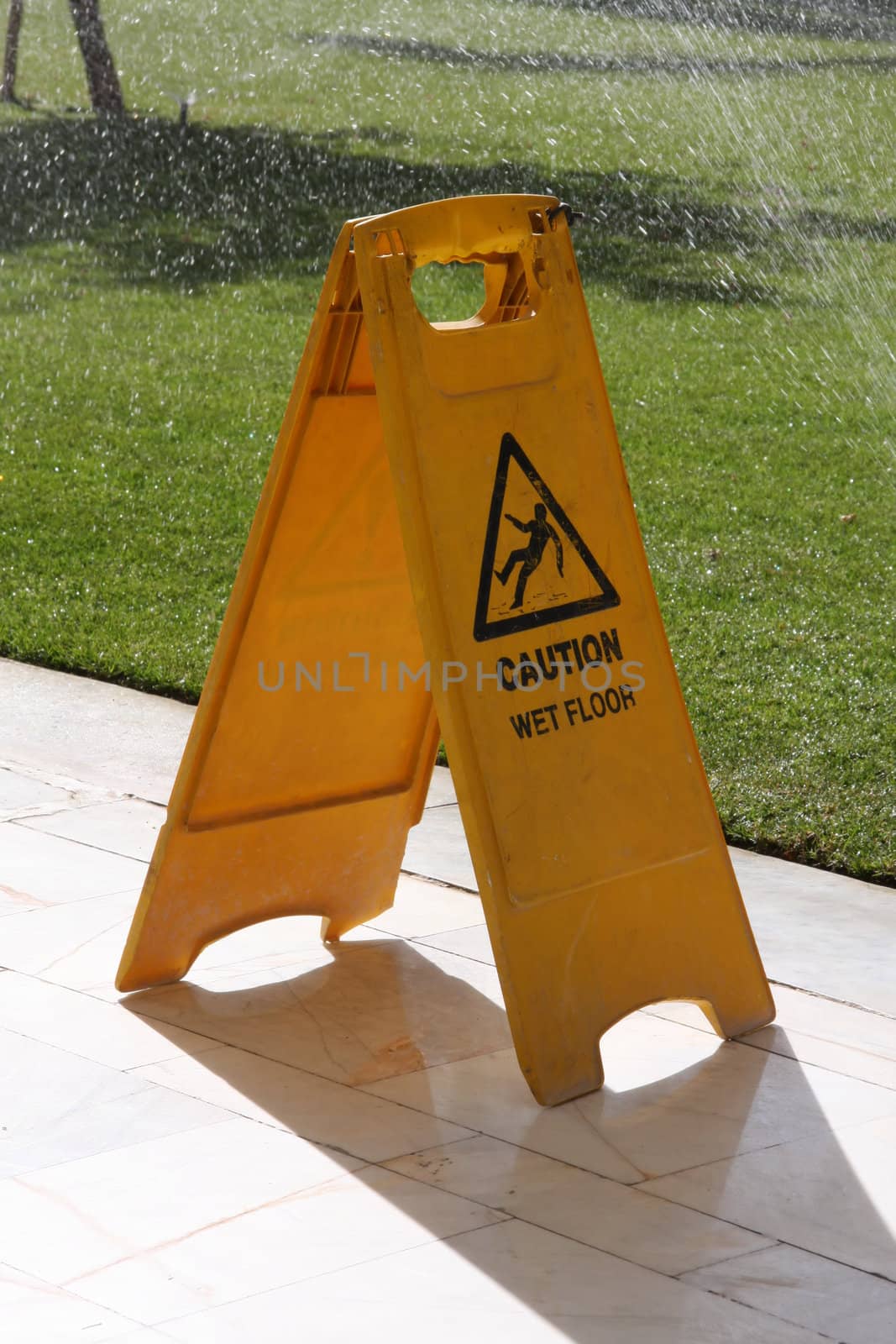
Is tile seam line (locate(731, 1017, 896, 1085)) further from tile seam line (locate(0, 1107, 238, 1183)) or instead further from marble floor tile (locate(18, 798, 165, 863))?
marble floor tile (locate(18, 798, 165, 863))

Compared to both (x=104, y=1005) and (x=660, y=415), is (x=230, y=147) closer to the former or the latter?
(x=660, y=415)

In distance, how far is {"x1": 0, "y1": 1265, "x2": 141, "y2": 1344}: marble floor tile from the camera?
8.26ft

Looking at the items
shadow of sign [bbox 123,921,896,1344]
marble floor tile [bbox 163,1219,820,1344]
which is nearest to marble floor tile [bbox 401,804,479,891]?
shadow of sign [bbox 123,921,896,1344]

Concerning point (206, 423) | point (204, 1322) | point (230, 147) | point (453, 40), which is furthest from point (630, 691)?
point (453, 40)

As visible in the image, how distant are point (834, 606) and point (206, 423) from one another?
410 centimetres

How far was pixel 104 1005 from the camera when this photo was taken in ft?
12.1

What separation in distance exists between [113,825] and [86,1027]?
122 centimetres

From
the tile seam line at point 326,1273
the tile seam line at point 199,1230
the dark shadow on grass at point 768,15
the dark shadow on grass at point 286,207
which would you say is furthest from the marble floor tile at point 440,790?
the dark shadow on grass at point 768,15

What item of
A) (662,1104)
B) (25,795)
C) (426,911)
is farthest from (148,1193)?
(25,795)

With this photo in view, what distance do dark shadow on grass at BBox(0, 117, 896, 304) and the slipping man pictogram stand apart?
32.1 feet

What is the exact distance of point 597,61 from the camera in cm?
2133

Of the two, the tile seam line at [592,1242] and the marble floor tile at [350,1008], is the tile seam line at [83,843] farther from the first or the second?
the tile seam line at [592,1242]

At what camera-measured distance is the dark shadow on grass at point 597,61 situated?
20375 mm

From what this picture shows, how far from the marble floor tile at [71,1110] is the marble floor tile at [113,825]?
1.14 metres
